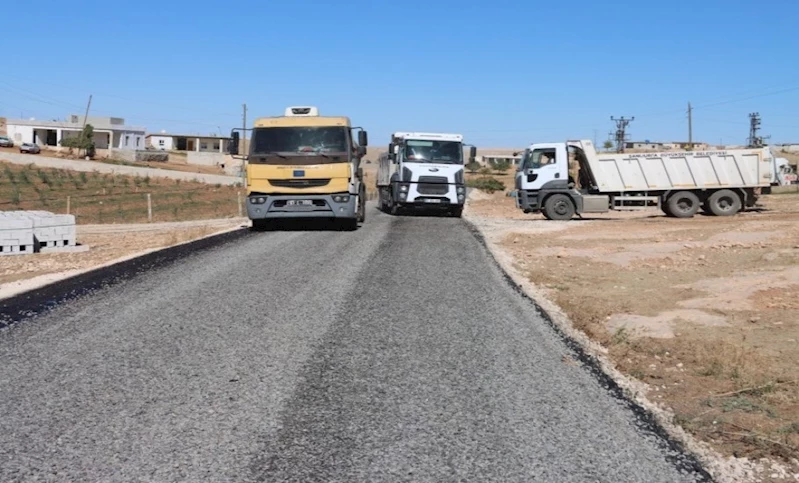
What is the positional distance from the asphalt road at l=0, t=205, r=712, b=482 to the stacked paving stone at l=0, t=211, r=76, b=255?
780 centimetres

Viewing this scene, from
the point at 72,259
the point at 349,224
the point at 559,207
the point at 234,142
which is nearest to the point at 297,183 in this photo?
the point at 234,142

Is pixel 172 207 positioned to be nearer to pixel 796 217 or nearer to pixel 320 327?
pixel 796 217

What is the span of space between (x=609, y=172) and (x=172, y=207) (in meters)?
22.6

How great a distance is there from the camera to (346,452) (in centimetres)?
468

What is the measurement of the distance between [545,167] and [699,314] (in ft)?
57.3

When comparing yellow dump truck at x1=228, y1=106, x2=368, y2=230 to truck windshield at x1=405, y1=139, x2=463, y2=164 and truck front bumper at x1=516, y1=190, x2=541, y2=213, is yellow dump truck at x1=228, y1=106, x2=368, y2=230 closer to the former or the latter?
truck windshield at x1=405, y1=139, x2=463, y2=164

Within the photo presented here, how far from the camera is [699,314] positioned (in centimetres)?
995

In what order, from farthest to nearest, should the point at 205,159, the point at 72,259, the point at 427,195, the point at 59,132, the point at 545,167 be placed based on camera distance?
1. the point at 59,132
2. the point at 205,159
3. the point at 545,167
4. the point at 427,195
5. the point at 72,259

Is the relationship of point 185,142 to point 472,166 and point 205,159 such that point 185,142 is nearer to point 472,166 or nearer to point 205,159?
point 205,159

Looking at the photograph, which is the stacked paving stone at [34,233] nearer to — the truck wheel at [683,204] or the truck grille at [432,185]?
the truck grille at [432,185]

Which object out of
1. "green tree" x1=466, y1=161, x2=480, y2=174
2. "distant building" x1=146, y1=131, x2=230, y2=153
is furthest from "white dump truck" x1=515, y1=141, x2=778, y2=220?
"distant building" x1=146, y1=131, x2=230, y2=153

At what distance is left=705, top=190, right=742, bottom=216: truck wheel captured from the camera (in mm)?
27672

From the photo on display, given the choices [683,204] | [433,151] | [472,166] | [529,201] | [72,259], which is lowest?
[72,259]

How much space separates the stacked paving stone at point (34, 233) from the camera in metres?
16.4
